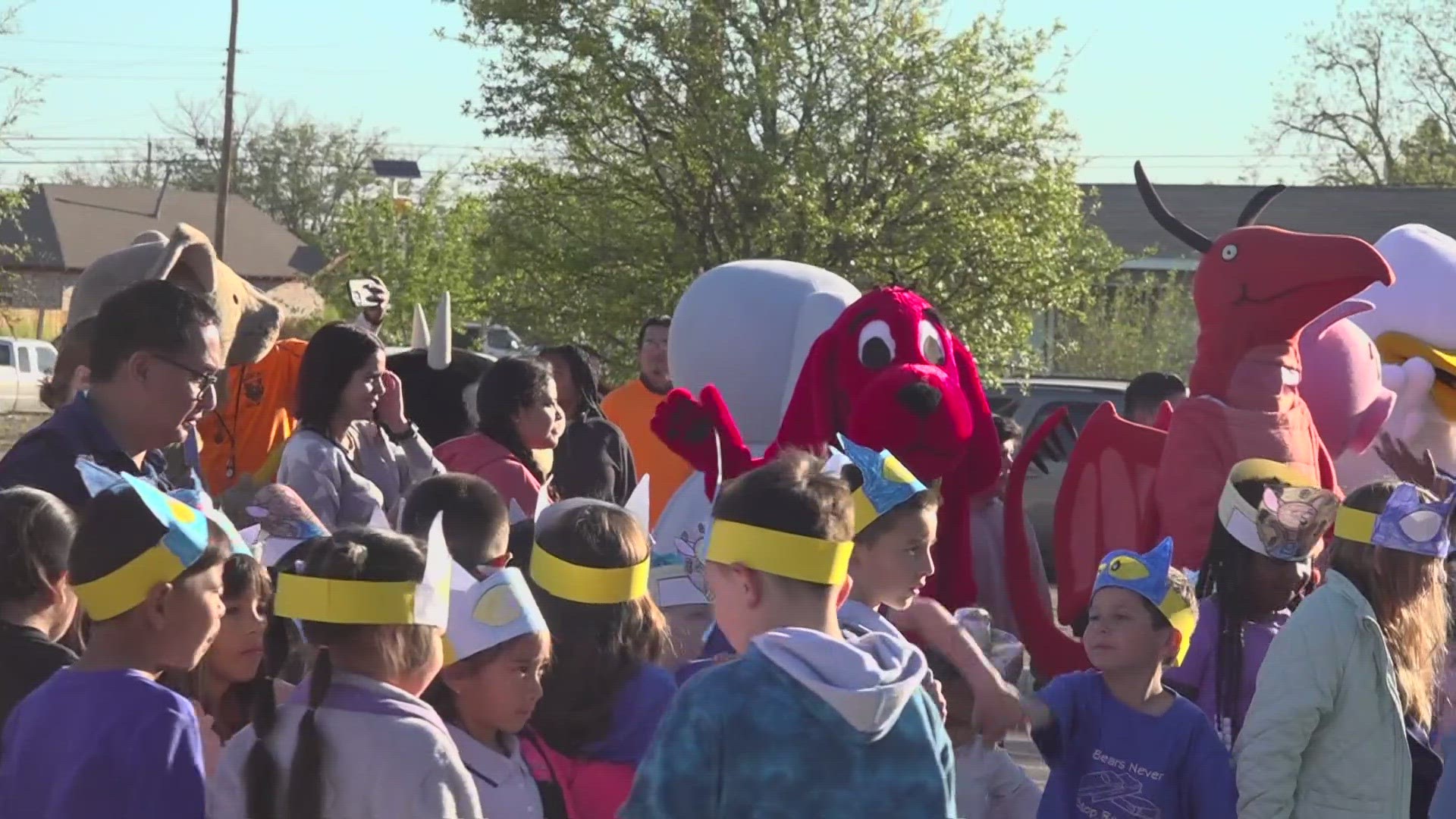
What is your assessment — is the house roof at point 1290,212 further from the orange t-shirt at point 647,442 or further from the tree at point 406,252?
the orange t-shirt at point 647,442

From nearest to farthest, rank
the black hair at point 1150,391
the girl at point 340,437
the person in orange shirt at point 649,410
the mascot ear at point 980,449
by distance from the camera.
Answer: the girl at point 340,437, the mascot ear at point 980,449, the person in orange shirt at point 649,410, the black hair at point 1150,391

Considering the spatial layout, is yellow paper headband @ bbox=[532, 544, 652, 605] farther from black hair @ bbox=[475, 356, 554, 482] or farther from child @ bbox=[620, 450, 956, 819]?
black hair @ bbox=[475, 356, 554, 482]

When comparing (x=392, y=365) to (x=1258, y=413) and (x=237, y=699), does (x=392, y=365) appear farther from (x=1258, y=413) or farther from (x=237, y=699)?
(x=237, y=699)

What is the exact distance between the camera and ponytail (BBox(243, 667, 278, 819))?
3.11 meters

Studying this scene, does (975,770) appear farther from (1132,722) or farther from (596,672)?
(596,672)

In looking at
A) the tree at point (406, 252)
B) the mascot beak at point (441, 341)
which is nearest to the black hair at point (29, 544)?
the mascot beak at point (441, 341)

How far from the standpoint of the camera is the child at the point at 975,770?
4.21 metres

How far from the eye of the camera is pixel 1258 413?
641 centimetres

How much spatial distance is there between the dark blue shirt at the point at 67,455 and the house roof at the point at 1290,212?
33.8 m

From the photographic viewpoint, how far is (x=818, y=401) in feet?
19.4

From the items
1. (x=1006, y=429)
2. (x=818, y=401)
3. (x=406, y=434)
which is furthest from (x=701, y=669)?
(x=1006, y=429)

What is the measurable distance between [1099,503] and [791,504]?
360 cm

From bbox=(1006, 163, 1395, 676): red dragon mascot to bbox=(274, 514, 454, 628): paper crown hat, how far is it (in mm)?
3266

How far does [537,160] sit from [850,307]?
10.6 m
